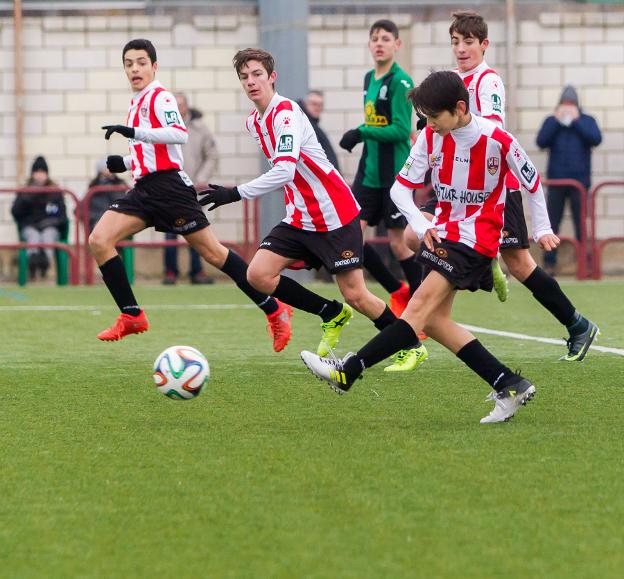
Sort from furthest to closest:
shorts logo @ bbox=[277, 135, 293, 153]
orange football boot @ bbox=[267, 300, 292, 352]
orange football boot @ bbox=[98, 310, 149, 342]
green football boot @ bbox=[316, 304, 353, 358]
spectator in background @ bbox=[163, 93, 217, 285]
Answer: spectator in background @ bbox=[163, 93, 217, 285] < orange football boot @ bbox=[98, 310, 149, 342] < orange football boot @ bbox=[267, 300, 292, 352] < green football boot @ bbox=[316, 304, 353, 358] < shorts logo @ bbox=[277, 135, 293, 153]

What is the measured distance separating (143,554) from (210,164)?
13.2 meters

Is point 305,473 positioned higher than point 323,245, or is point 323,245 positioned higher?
point 323,245

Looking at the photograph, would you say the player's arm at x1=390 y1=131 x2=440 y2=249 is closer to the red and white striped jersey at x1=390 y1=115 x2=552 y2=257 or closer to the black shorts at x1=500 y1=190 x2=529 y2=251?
the red and white striped jersey at x1=390 y1=115 x2=552 y2=257

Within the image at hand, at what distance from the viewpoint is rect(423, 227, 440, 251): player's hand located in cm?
551

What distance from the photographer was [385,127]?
→ 8766mm

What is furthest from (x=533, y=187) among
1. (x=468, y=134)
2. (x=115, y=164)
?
(x=115, y=164)

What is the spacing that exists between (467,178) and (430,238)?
0.31 metres

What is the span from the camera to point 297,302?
7520 millimetres

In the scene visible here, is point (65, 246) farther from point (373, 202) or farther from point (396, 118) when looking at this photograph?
point (396, 118)

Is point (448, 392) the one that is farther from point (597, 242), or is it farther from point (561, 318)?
point (597, 242)

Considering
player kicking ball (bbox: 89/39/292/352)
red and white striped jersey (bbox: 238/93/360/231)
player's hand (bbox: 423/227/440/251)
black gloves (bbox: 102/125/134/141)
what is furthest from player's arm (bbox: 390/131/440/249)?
player kicking ball (bbox: 89/39/292/352)

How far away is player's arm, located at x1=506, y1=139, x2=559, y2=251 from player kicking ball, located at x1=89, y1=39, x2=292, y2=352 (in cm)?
243

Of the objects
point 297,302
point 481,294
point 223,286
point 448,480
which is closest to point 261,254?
point 297,302

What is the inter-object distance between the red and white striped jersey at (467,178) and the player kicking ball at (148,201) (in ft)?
8.16
